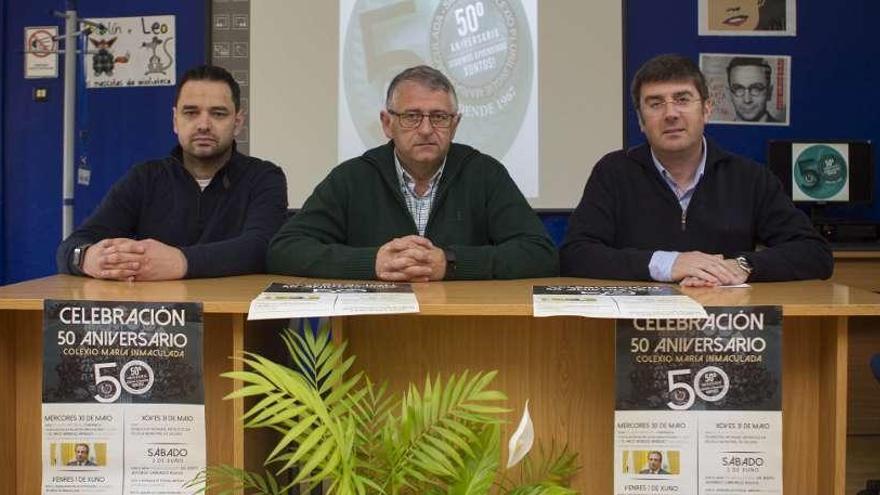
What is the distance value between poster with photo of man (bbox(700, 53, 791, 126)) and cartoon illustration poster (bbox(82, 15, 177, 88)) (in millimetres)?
2616

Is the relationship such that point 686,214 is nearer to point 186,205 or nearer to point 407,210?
point 407,210

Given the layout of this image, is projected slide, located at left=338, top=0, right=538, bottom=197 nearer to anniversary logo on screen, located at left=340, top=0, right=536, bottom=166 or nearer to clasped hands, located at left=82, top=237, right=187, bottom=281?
anniversary logo on screen, located at left=340, top=0, right=536, bottom=166

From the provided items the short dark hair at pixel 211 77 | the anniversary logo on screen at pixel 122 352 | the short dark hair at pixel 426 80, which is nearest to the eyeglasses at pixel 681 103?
the short dark hair at pixel 426 80

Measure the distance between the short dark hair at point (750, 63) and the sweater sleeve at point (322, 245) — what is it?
2508mm

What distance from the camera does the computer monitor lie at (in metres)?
3.95

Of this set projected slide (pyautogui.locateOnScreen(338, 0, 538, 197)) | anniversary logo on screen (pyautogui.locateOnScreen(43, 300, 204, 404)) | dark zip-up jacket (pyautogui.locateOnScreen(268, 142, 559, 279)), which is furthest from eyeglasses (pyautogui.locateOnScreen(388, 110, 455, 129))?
projected slide (pyautogui.locateOnScreen(338, 0, 538, 197))

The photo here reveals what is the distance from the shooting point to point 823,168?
396cm

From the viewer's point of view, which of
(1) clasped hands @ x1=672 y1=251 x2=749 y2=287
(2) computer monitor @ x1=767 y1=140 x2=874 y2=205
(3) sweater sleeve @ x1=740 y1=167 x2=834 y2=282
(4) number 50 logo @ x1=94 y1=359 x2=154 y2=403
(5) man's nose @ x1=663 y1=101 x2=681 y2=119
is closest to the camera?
(4) number 50 logo @ x1=94 y1=359 x2=154 y2=403

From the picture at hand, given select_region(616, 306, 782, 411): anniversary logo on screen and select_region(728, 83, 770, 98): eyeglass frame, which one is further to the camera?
select_region(728, 83, 770, 98): eyeglass frame

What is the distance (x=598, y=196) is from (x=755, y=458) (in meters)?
0.95

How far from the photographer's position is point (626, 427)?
1487mm

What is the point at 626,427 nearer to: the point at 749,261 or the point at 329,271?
the point at 749,261

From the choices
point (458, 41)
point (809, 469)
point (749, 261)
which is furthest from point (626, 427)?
point (458, 41)

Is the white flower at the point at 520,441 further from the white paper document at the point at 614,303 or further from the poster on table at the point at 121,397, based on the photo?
the poster on table at the point at 121,397
